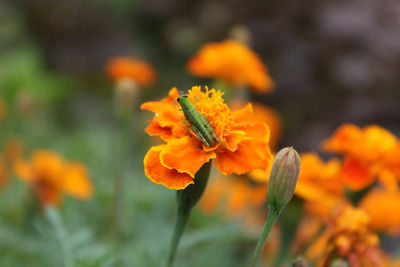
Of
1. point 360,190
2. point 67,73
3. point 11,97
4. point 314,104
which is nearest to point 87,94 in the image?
point 67,73

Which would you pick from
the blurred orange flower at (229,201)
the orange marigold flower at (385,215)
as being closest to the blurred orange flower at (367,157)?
the orange marigold flower at (385,215)

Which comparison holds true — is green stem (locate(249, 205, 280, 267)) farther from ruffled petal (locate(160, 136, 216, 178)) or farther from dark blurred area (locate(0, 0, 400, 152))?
dark blurred area (locate(0, 0, 400, 152))

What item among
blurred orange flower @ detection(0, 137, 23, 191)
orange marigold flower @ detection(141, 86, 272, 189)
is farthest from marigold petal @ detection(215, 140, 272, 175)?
blurred orange flower @ detection(0, 137, 23, 191)

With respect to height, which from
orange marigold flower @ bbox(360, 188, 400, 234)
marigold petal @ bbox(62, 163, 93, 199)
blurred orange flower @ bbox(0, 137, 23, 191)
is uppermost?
blurred orange flower @ bbox(0, 137, 23, 191)

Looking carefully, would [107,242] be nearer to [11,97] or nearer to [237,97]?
[237,97]

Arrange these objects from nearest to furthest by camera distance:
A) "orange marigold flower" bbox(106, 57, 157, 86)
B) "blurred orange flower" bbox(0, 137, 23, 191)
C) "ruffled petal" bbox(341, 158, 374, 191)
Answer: "ruffled petal" bbox(341, 158, 374, 191) → "blurred orange flower" bbox(0, 137, 23, 191) → "orange marigold flower" bbox(106, 57, 157, 86)

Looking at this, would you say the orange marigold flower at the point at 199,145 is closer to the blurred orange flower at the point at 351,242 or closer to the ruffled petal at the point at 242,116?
the ruffled petal at the point at 242,116

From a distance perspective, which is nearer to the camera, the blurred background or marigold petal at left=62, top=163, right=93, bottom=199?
marigold petal at left=62, top=163, right=93, bottom=199
